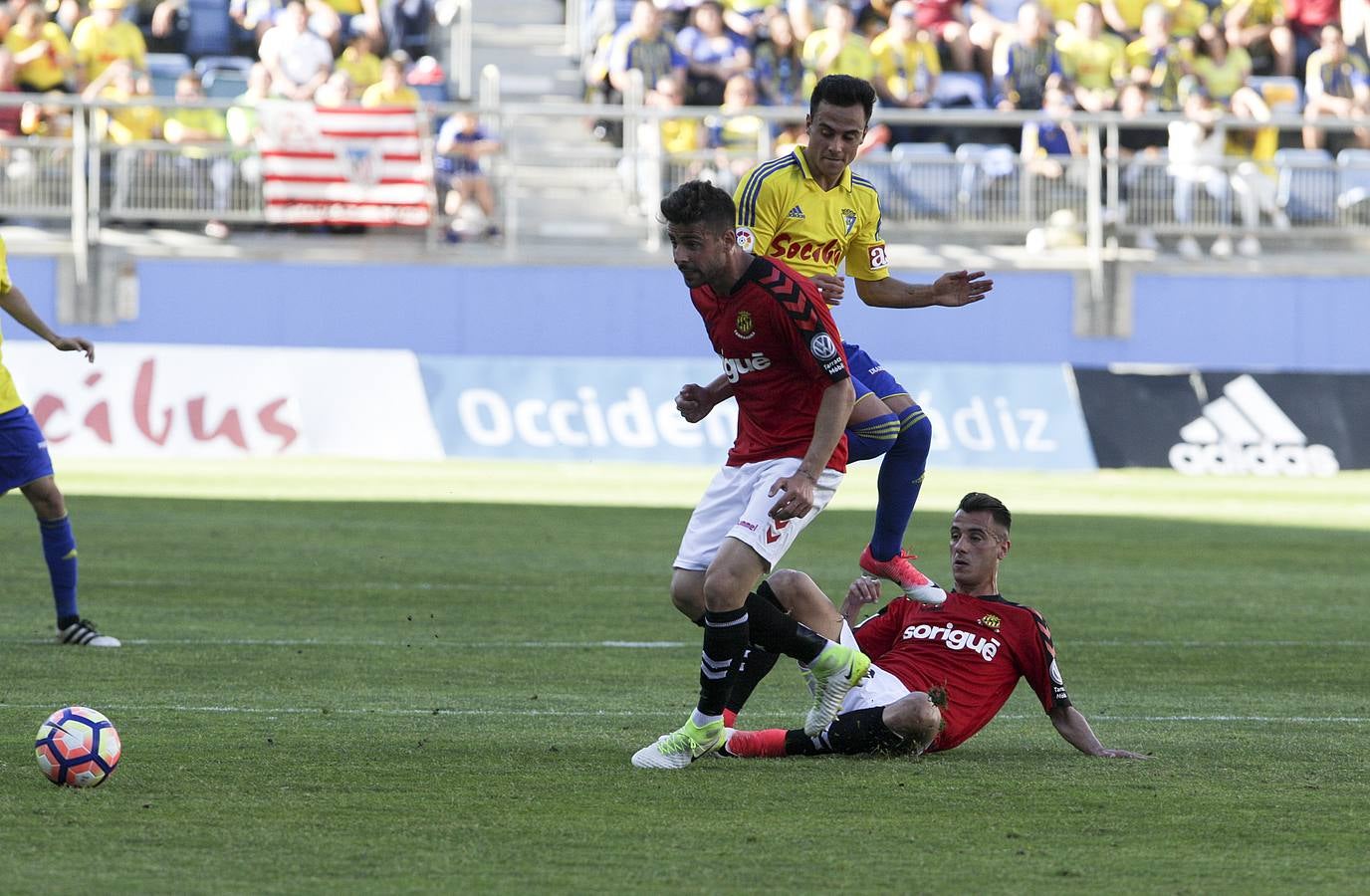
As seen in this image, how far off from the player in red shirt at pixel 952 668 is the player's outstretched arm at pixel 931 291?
2.51 feet

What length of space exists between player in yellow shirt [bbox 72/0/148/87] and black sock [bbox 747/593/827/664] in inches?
770

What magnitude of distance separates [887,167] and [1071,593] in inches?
465

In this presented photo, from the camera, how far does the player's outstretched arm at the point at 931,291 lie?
7137 millimetres

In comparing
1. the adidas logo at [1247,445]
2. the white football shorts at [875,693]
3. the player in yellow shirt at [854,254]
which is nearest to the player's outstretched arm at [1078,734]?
the white football shorts at [875,693]

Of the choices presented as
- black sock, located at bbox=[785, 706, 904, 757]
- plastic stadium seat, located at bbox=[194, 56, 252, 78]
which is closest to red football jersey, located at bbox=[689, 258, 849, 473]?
black sock, located at bbox=[785, 706, 904, 757]

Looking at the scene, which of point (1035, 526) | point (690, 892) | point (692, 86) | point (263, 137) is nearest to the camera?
point (690, 892)

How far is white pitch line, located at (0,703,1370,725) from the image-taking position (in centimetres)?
740

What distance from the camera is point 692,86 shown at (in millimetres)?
25500

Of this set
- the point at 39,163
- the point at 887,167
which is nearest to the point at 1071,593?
the point at 887,167

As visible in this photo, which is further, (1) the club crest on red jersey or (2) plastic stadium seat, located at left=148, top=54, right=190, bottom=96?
(2) plastic stadium seat, located at left=148, top=54, right=190, bottom=96

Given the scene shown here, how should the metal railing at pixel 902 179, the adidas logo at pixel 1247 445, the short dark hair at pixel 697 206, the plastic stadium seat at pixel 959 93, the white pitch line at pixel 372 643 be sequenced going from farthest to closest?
the plastic stadium seat at pixel 959 93 < the metal railing at pixel 902 179 < the adidas logo at pixel 1247 445 < the white pitch line at pixel 372 643 < the short dark hair at pixel 697 206

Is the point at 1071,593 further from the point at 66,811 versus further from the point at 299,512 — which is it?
the point at 66,811

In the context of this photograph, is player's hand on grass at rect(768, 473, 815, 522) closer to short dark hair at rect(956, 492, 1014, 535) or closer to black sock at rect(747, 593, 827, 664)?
black sock at rect(747, 593, 827, 664)

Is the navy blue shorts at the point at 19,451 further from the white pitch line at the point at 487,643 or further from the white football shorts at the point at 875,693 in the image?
the white football shorts at the point at 875,693
